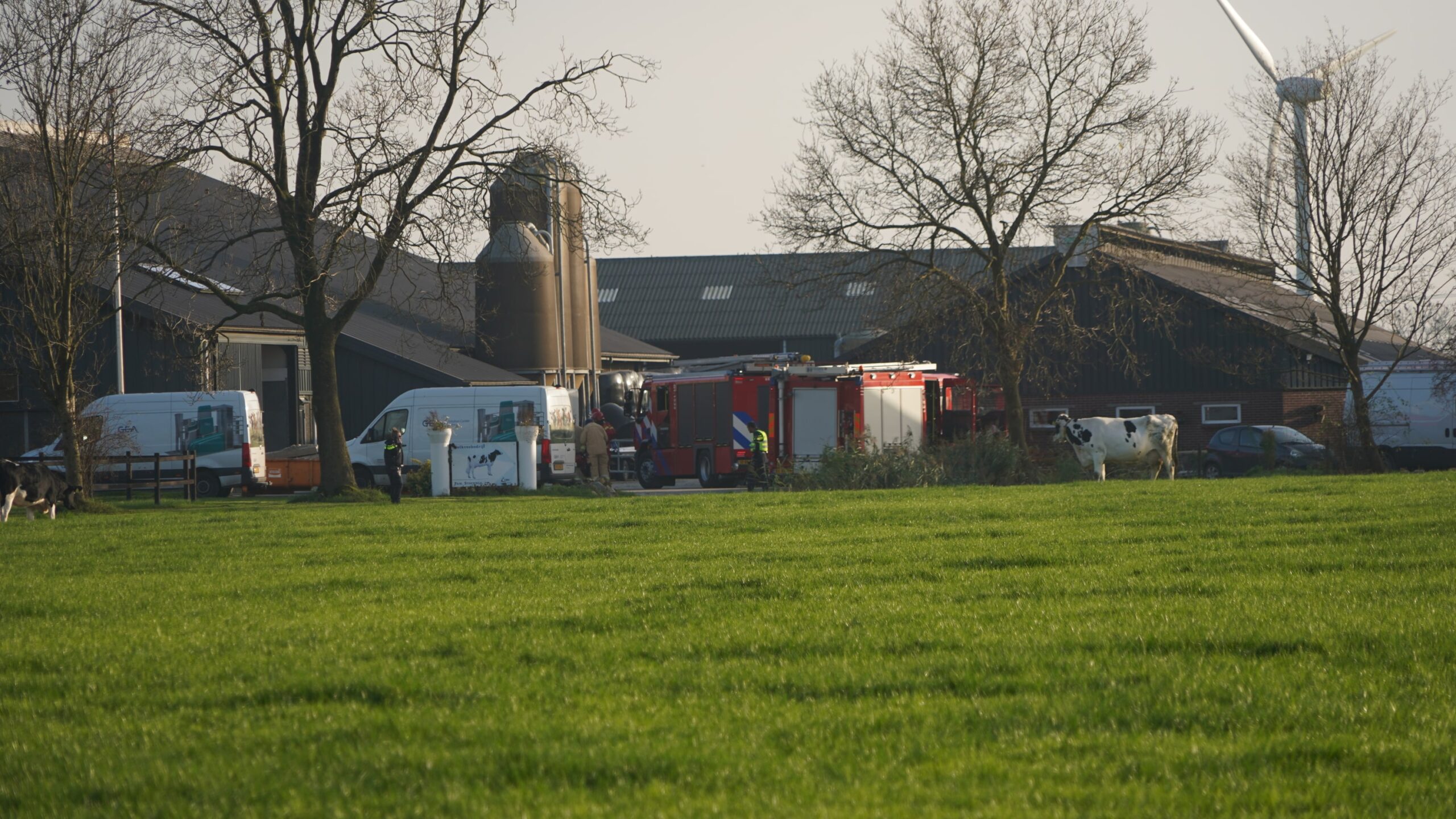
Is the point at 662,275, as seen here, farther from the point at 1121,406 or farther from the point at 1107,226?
the point at 1107,226

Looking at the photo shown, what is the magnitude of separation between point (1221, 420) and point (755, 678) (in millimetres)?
38342

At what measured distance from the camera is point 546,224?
1903 inches

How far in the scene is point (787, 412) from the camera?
103 feet

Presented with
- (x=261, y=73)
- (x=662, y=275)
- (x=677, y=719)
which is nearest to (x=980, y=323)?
(x=261, y=73)

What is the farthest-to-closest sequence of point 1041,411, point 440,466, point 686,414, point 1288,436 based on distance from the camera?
point 1041,411
point 1288,436
point 686,414
point 440,466

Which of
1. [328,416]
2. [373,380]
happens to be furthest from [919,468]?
[373,380]

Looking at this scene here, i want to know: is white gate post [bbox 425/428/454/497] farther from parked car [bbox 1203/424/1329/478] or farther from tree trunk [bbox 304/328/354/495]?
parked car [bbox 1203/424/1329/478]

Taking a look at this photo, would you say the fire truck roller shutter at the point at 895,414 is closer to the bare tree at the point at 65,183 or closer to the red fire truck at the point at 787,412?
the red fire truck at the point at 787,412

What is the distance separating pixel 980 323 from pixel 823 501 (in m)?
13.2

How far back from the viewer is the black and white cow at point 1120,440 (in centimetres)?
2852

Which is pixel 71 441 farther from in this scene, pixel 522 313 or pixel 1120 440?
pixel 522 313

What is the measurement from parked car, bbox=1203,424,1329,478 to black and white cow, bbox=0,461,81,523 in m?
26.4

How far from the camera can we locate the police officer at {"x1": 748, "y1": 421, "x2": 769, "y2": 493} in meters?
30.8

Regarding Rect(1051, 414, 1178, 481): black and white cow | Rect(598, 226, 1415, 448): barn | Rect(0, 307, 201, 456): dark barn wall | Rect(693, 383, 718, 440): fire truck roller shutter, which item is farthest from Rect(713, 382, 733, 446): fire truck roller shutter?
Rect(0, 307, 201, 456): dark barn wall
